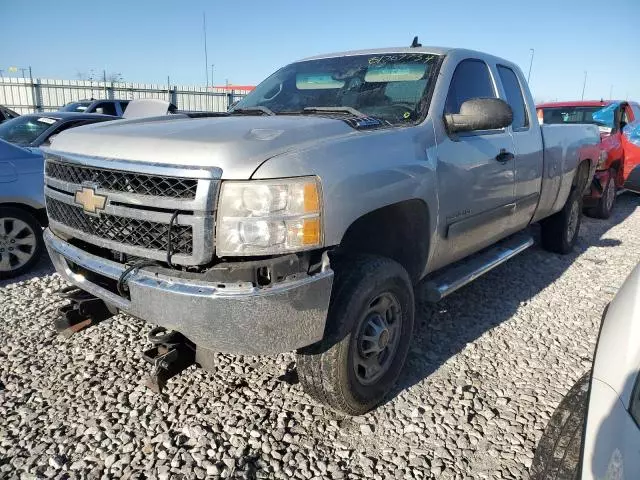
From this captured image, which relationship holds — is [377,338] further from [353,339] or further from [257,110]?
[257,110]

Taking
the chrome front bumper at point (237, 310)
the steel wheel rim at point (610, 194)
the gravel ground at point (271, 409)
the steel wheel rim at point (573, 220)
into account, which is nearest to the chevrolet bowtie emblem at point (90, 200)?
the chrome front bumper at point (237, 310)

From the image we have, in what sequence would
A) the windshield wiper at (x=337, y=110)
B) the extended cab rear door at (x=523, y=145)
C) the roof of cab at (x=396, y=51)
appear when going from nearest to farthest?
the windshield wiper at (x=337, y=110) → the roof of cab at (x=396, y=51) → the extended cab rear door at (x=523, y=145)

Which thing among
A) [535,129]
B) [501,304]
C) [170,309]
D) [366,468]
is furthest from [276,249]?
[535,129]

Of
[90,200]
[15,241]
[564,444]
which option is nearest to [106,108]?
[15,241]

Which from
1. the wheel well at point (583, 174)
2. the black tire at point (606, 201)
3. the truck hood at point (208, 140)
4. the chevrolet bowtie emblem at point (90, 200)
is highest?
the truck hood at point (208, 140)

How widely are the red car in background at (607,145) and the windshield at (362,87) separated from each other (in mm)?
5434

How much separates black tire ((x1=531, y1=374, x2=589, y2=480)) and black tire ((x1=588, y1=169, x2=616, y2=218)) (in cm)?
654

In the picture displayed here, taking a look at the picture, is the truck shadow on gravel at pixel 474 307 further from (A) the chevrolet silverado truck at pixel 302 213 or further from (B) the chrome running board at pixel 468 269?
(A) the chevrolet silverado truck at pixel 302 213

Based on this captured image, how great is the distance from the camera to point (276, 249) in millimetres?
1969

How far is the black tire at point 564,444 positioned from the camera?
1.67m

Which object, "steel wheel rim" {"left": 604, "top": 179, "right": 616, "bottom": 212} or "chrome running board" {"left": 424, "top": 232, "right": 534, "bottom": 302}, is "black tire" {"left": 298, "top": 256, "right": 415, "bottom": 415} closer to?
"chrome running board" {"left": 424, "top": 232, "right": 534, "bottom": 302}

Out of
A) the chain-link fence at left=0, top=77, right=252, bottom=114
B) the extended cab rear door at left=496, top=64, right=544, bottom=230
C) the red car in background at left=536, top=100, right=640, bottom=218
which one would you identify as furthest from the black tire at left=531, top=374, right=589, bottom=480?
the chain-link fence at left=0, top=77, right=252, bottom=114

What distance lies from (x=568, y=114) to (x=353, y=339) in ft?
27.2

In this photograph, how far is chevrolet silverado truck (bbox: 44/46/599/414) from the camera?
6.47 feet
